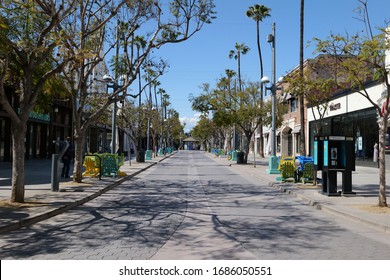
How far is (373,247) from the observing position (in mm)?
6992

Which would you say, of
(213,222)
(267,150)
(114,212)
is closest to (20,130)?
(114,212)

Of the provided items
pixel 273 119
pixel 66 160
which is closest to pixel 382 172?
pixel 273 119

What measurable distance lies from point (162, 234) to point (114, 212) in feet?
9.87

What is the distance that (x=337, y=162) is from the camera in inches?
531

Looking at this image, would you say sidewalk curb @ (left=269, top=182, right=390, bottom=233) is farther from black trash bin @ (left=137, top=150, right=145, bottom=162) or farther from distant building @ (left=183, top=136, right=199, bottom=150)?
distant building @ (left=183, top=136, right=199, bottom=150)

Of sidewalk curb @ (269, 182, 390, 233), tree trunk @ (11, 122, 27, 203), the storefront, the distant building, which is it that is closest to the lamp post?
the storefront

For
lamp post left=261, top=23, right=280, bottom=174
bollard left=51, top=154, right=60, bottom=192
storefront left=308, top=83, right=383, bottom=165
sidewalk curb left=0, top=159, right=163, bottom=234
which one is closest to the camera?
sidewalk curb left=0, top=159, right=163, bottom=234

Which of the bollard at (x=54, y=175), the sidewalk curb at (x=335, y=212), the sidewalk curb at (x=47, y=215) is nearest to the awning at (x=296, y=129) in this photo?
the sidewalk curb at (x=335, y=212)

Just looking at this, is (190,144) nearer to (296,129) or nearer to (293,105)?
(293,105)

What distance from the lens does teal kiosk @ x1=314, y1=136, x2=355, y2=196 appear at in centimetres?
1330

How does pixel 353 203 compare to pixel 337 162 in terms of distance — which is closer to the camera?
pixel 353 203

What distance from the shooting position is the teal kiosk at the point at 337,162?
1330cm

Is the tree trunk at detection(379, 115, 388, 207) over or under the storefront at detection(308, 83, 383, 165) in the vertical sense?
under

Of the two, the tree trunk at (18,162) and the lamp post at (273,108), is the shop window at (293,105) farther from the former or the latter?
the tree trunk at (18,162)
